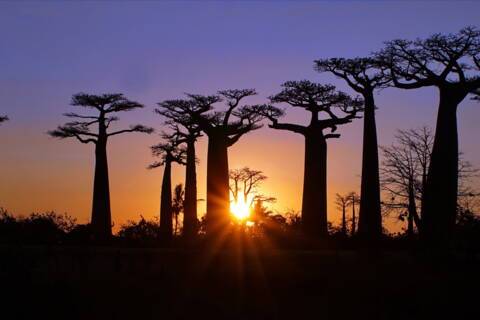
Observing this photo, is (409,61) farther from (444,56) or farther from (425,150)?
(425,150)

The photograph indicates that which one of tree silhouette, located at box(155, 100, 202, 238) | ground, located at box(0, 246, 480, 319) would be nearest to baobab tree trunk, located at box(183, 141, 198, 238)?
tree silhouette, located at box(155, 100, 202, 238)

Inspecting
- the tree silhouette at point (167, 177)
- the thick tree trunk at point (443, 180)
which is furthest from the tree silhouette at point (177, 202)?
the thick tree trunk at point (443, 180)

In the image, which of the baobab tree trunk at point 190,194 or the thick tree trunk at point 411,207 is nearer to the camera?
the thick tree trunk at point 411,207

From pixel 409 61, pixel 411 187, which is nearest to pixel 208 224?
pixel 411 187

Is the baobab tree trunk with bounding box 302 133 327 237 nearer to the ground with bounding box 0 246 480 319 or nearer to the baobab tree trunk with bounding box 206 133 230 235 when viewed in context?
the baobab tree trunk with bounding box 206 133 230 235

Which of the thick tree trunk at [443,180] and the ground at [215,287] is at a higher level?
the thick tree trunk at [443,180]

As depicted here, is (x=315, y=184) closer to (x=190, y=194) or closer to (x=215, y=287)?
(x=190, y=194)

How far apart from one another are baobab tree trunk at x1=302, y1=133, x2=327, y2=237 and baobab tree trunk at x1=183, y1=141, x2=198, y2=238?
6.05 metres

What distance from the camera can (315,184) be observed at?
25.9m

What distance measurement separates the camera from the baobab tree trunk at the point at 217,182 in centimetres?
2628

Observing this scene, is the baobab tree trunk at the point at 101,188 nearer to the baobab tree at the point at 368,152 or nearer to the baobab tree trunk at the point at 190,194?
the baobab tree trunk at the point at 190,194

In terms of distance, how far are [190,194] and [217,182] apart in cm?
472

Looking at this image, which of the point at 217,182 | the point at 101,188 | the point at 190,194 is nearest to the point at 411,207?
the point at 217,182

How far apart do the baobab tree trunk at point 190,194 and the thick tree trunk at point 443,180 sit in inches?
515
